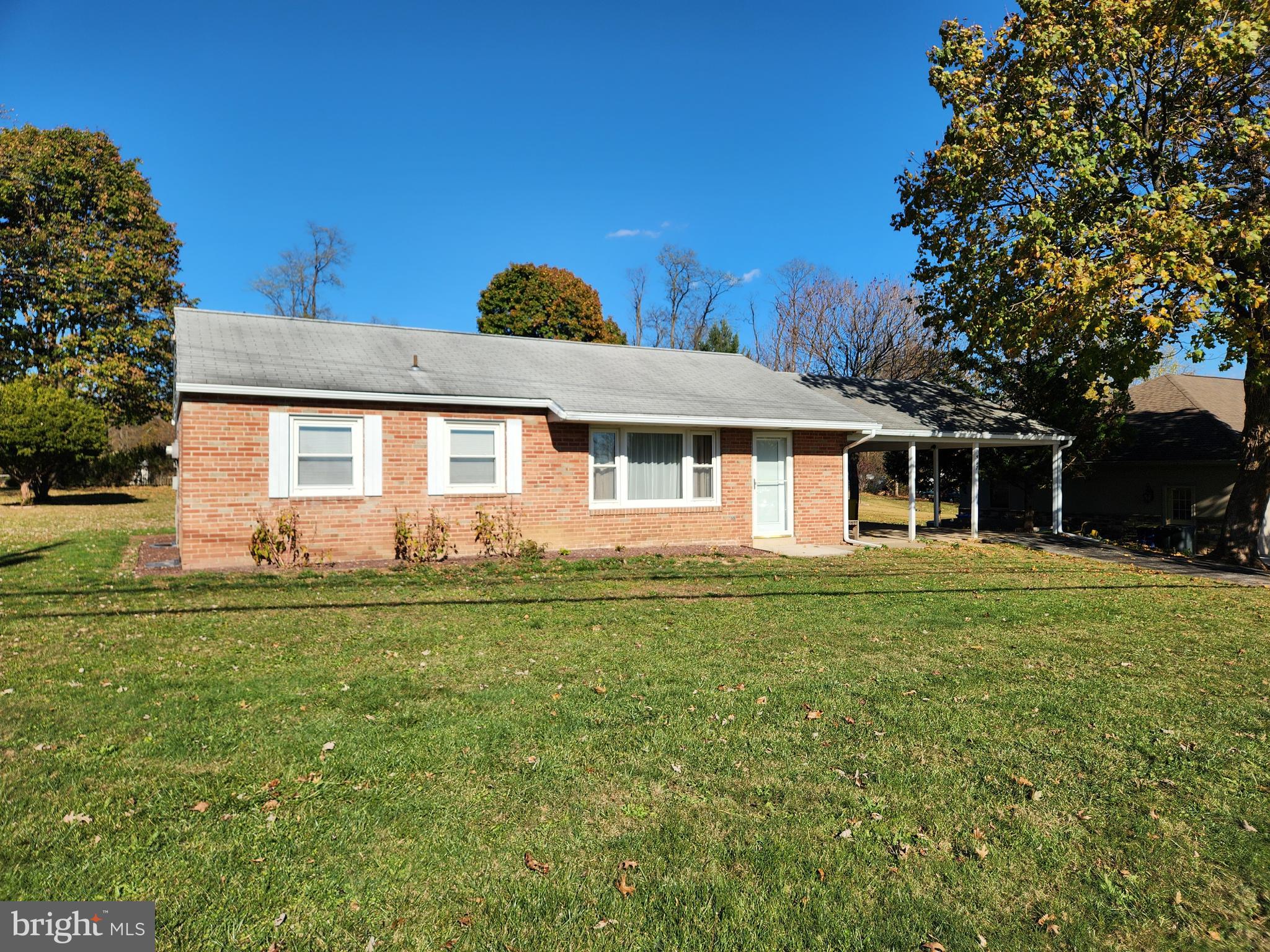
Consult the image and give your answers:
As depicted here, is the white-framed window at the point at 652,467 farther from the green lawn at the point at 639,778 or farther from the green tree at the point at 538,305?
the green tree at the point at 538,305

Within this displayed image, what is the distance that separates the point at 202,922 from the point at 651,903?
1.70m

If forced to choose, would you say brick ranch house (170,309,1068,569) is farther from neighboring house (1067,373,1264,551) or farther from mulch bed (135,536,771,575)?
neighboring house (1067,373,1264,551)

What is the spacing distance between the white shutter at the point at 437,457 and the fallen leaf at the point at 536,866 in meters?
10.6

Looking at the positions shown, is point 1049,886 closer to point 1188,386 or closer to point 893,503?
point 1188,386

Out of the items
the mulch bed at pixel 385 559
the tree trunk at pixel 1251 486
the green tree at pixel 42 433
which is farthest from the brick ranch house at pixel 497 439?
the green tree at pixel 42 433

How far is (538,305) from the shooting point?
40562 millimetres

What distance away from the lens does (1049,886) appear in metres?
3.13

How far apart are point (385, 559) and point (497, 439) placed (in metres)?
2.95

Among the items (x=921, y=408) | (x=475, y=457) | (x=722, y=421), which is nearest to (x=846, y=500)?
(x=722, y=421)

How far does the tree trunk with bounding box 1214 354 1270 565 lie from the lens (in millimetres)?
14773

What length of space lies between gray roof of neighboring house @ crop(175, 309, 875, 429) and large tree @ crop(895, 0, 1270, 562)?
4.37 meters

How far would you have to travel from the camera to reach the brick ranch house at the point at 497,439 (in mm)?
12016
